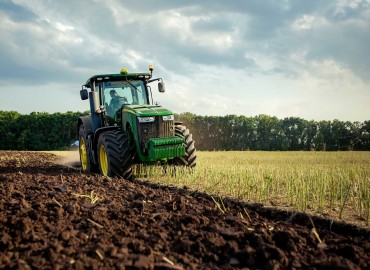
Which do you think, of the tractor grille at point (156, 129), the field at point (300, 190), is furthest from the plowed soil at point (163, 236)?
the tractor grille at point (156, 129)

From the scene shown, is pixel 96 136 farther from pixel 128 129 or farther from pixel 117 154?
pixel 117 154

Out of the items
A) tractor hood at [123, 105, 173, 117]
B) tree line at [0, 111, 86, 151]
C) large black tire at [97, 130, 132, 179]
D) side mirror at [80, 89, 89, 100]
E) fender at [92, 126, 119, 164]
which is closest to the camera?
large black tire at [97, 130, 132, 179]

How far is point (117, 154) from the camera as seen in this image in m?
7.94

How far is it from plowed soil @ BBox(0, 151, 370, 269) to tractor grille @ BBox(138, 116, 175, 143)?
8.13 feet

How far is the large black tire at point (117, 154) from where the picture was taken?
796 cm

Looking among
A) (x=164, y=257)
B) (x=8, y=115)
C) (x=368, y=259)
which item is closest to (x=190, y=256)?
(x=164, y=257)

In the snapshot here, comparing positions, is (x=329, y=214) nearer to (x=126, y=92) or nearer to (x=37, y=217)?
(x=37, y=217)

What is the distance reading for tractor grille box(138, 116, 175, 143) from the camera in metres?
8.13

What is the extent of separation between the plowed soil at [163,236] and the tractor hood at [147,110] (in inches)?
104

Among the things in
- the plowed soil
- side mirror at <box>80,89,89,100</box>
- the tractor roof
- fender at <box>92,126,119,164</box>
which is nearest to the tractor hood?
fender at <box>92,126,119,164</box>

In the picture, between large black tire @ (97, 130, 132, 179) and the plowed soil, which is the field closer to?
the plowed soil

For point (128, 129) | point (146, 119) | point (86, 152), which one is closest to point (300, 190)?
point (146, 119)

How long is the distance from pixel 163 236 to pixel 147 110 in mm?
4821

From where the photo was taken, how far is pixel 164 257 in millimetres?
3223
